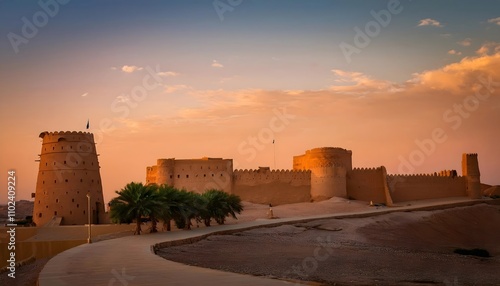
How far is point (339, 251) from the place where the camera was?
2478 centimetres

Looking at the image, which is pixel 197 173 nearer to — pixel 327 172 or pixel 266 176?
pixel 266 176

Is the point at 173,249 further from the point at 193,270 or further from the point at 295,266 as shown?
the point at 193,270

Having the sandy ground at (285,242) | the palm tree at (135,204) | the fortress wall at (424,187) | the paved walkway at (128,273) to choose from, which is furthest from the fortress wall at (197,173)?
the paved walkway at (128,273)

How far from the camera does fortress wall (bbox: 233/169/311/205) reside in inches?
1987

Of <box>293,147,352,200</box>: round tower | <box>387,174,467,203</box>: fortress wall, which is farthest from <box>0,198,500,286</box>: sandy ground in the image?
<box>387,174,467,203</box>: fortress wall

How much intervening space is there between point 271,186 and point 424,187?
17.3 meters

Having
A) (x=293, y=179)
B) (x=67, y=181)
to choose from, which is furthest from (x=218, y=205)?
(x=293, y=179)

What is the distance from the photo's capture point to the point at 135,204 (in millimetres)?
29672

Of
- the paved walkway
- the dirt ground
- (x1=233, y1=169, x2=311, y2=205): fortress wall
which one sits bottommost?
the dirt ground

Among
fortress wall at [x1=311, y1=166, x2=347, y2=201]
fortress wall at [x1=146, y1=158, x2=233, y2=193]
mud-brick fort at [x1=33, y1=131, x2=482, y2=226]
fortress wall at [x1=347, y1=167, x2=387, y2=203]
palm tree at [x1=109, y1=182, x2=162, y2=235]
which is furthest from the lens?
fortress wall at [x1=347, y1=167, x2=387, y2=203]

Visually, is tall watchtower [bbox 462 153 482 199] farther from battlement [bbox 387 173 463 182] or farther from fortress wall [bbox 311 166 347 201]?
fortress wall [bbox 311 166 347 201]

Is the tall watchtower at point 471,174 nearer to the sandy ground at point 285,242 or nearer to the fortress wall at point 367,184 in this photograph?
the sandy ground at point 285,242

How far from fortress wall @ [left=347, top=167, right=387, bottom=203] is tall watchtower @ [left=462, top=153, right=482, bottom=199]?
12.8 m

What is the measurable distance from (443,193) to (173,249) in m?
43.8
